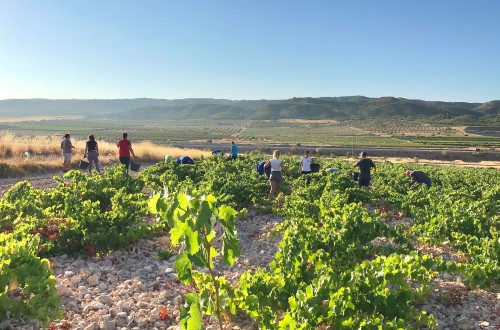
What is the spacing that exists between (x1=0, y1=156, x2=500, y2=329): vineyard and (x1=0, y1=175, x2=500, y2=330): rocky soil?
1.8 inches

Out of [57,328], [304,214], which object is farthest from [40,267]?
[304,214]

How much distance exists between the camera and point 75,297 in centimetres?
581

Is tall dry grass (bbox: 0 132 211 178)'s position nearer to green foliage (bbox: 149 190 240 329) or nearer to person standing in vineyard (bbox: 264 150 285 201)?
person standing in vineyard (bbox: 264 150 285 201)

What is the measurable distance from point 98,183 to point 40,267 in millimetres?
6110

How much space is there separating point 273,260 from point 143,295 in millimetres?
2154

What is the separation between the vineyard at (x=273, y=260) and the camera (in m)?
3.62

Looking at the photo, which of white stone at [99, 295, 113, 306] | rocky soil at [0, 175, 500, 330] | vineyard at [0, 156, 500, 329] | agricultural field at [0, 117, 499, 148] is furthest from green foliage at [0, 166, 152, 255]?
agricultural field at [0, 117, 499, 148]

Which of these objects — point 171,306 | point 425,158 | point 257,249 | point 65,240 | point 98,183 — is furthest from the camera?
point 425,158

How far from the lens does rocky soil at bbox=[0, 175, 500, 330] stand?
5.22m

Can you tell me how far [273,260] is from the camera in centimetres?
692

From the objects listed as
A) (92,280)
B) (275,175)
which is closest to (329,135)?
(275,175)

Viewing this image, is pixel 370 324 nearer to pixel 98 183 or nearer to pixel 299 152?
pixel 98 183

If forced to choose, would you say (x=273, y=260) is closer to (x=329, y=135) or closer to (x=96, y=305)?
(x=96, y=305)

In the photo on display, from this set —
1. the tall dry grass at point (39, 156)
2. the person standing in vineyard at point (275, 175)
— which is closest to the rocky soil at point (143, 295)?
the person standing in vineyard at point (275, 175)
